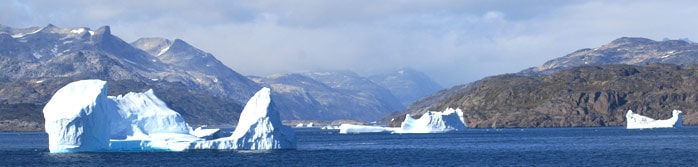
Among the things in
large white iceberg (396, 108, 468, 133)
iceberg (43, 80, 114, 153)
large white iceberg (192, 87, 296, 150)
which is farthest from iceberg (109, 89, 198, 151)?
large white iceberg (396, 108, 468, 133)

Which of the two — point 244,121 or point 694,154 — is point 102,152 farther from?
point 694,154

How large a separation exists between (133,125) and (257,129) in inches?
695

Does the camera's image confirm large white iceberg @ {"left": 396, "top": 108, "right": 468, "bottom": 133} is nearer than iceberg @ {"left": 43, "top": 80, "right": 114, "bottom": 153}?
No

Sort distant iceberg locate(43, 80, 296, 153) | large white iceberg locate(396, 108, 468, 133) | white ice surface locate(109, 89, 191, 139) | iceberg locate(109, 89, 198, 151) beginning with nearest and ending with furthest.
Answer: distant iceberg locate(43, 80, 296, 153) < iceberg locate(109, 89, 198, 151) < white ice surface locate(109, 89, 191, 139) < large white iceberg locate(396, 108, 468, 133)

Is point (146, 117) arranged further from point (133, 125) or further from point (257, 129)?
point (257, 129)

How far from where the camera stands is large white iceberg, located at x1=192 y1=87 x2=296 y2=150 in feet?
320

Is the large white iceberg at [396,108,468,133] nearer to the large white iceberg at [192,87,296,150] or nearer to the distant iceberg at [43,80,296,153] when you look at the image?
the distant iceberg at [43,80,296,153]

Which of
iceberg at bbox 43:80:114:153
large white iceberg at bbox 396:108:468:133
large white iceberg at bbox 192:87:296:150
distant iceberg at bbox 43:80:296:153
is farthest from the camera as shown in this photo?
large white iceberg at bbox 396:108:468:133

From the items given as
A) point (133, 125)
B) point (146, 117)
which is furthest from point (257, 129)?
point (133, 125)

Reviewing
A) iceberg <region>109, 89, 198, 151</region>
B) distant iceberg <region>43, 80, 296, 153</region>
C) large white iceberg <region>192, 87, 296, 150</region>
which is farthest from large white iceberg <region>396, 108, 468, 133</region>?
large white iceberg <region>192, 87, 296, 150</region>

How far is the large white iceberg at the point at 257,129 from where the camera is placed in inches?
3836

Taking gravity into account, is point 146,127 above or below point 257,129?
above

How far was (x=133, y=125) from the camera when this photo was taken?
359 ft

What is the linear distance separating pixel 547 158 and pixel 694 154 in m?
13.4
